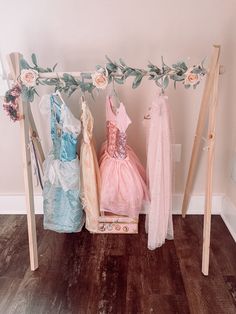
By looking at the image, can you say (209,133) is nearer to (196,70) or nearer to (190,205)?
(196,70)

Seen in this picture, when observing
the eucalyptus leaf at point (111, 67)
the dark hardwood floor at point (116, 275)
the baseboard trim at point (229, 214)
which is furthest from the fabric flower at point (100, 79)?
the baseboard trim at point (229, 214)

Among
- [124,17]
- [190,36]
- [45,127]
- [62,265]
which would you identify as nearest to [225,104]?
[190,36]

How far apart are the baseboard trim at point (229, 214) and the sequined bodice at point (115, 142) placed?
2.51 feet

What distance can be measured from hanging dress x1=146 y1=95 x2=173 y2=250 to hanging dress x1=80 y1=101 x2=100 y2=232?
0.99 ft

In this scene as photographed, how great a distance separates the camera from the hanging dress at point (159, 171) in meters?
1.38

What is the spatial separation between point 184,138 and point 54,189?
2.85 ft

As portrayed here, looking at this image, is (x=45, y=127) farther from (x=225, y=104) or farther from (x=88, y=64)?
(x=225, y=104)

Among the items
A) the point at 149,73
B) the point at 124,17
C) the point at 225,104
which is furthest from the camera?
the point at 225,104

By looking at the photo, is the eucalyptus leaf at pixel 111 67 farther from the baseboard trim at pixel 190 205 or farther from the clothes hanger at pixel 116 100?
the baseboard trim at pixel 190 205

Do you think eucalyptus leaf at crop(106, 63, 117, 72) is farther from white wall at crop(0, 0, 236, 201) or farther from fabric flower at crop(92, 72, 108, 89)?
white wall at crop(0, 0, 236, 201)

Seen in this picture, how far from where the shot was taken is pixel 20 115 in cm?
126

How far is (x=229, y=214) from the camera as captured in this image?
1754mm

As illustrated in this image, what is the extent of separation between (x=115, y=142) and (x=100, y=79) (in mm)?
438

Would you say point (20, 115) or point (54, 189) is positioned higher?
point (20, 115)
